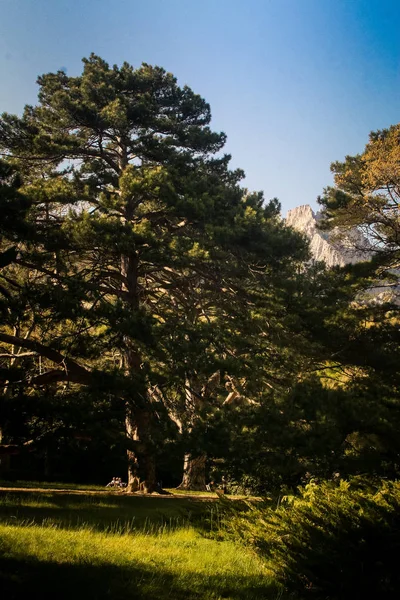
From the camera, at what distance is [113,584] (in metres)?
4.23

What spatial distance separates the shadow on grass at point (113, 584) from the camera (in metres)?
3.83

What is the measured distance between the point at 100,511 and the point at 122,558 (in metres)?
3.98

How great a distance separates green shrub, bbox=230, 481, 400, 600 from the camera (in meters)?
3.89

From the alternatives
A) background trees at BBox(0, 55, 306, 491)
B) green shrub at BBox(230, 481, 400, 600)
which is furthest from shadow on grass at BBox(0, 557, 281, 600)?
background trees at BBox(0, 55, 306, 491)

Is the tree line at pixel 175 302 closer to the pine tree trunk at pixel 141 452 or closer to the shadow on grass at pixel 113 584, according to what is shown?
the pine tree trunk at pixel 141 452

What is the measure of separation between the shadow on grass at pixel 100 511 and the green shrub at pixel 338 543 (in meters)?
2.04

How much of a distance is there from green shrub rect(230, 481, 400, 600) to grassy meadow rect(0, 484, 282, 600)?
39 centimetres

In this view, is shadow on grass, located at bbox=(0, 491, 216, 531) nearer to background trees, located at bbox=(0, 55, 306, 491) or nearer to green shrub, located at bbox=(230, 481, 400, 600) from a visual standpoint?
background trees, located at bbox=(0, 55, 306, 491)

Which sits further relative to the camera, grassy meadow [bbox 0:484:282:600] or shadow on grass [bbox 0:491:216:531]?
shadow on grass [bbox 0:491:216:531]

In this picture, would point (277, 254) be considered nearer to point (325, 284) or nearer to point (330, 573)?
point (325, 284)

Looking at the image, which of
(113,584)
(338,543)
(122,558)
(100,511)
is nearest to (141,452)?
(100,511)

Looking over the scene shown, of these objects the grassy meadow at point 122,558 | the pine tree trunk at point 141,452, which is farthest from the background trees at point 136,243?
the grassy meadow at point 122,558

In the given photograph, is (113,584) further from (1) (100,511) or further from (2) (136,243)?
(2) (136,243)

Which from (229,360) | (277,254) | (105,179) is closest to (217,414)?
(229,360)
